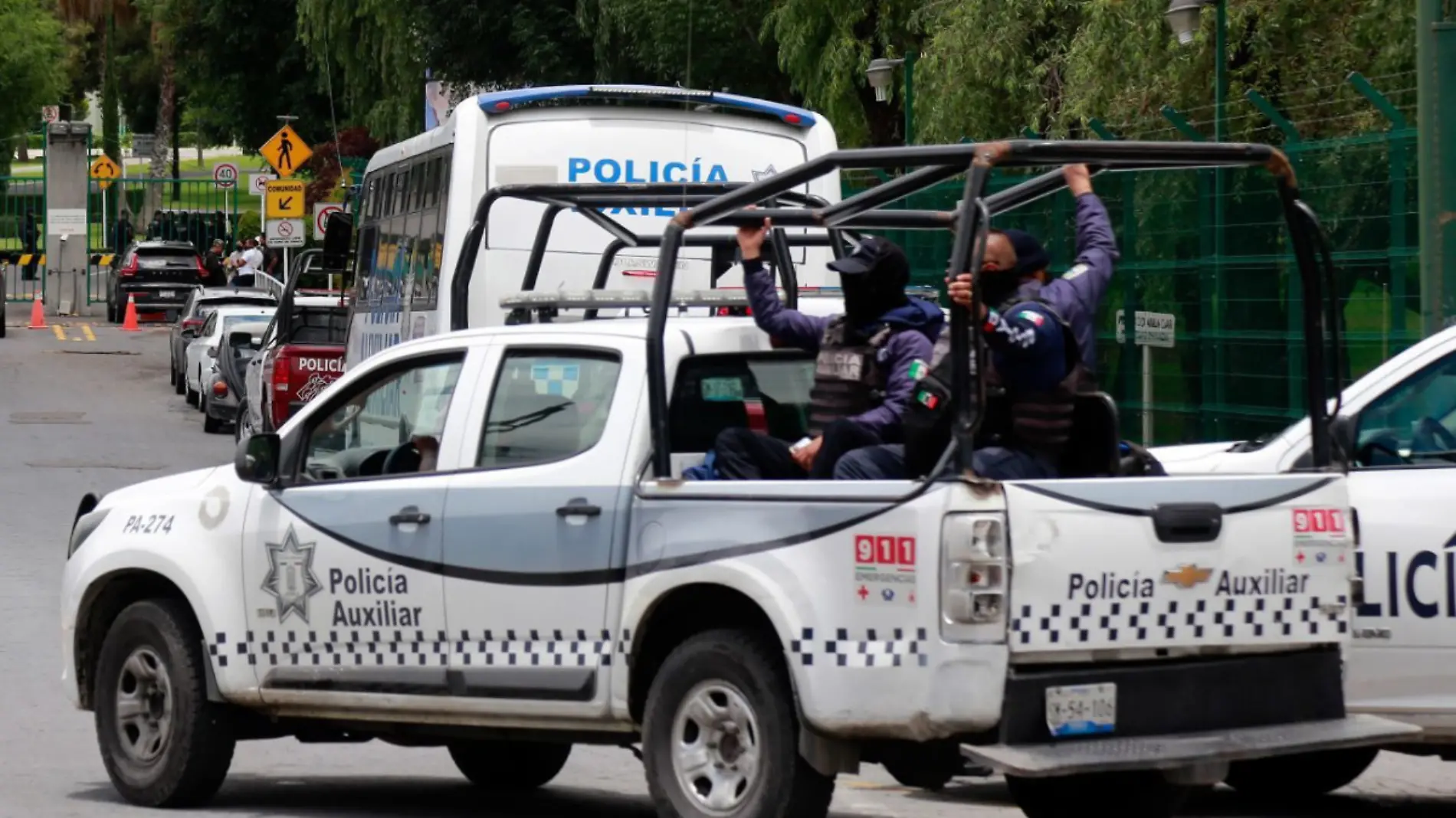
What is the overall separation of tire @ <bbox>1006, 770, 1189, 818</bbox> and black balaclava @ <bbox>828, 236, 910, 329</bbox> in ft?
5.13

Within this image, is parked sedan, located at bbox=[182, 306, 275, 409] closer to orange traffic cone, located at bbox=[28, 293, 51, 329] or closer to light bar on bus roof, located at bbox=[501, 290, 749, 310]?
orange traffic cone, located at bbox=[28, 293, 51, 329]

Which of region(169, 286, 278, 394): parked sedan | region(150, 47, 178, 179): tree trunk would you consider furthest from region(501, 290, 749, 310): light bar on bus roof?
region(150, 47, 178, 179): tree trunk

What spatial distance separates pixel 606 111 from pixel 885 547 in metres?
9.88

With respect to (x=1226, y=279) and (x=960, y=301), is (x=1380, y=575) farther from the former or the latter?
(x=1226, y=279)

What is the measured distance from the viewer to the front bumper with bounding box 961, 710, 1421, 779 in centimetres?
643

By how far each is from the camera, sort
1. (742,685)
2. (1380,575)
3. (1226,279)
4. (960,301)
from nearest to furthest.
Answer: (960,301), (742,685), (1380,575), (1226,279)

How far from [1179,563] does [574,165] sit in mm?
9527

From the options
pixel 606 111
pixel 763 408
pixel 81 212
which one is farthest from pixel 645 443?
pixel 81 212

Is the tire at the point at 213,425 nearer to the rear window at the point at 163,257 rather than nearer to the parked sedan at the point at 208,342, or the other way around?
the parked sedan at the point at 208,342

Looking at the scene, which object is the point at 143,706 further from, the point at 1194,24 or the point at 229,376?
the point at 229,376

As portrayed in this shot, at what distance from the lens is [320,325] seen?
79.4 ft

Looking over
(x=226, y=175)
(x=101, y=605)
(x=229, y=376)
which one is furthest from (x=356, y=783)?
(x=226, y=175)

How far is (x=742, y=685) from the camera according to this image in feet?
22.9

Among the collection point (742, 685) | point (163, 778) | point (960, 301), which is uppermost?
point (960, 301)
